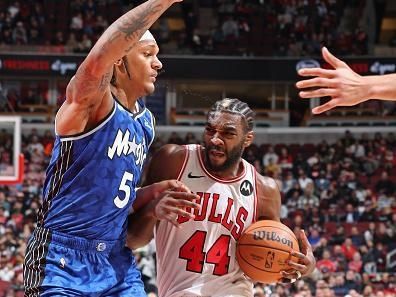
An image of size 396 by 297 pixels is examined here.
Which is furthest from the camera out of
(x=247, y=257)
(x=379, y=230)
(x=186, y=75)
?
(x=186, y=75)

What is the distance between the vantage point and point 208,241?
15.2 feet

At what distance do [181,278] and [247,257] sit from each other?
16.9 inches

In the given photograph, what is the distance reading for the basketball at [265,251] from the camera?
4.53 meters

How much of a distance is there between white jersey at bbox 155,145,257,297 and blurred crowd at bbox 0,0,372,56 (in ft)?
57.4

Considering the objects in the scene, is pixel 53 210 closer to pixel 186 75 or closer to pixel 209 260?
pixel 209 260

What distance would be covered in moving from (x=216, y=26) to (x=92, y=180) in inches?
Result: 789

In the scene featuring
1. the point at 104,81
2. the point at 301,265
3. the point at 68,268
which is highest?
the point at 104,81

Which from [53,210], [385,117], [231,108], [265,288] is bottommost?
[265,288]

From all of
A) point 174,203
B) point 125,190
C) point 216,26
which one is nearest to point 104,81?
point 125,190

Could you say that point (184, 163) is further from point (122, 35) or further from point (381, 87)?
point (381, 87)

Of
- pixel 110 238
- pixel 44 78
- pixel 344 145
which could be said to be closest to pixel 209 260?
pixel 110 238

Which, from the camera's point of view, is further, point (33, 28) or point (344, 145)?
point (33, 28)

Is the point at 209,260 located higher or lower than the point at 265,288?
higher

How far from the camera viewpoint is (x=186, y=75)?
2159 centimetres
